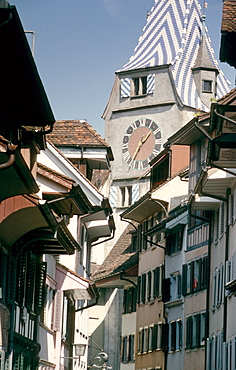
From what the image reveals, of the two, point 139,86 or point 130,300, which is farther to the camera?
point 139,86

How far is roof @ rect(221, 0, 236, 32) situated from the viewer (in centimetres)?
2391

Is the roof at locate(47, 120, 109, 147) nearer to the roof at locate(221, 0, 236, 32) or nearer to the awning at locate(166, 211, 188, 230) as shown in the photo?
the awning at locate(166, 211, 188, 230)

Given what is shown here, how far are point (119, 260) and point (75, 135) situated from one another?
2353 cm

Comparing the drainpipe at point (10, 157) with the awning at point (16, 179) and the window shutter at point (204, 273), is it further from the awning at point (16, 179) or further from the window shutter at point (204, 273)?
the window shutter at point (204, 273)

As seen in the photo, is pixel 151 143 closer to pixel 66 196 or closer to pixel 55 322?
pixel 55 322

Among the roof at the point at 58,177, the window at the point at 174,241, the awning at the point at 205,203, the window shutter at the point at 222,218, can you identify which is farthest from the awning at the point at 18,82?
the window at the point at 174,241

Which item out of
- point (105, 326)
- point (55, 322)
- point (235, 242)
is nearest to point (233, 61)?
point (235, 242)

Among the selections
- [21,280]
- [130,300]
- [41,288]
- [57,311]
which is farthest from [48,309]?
[130,300]

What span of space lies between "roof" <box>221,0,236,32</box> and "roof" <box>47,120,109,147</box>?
48.5 ft

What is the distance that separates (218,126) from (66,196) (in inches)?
146

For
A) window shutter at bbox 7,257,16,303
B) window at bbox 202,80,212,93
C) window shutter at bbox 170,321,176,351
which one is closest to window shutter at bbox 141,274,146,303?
window shutter at bbox 170,321,176,351

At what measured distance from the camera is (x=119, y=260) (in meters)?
63.1

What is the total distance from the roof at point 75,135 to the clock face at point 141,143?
4811cm

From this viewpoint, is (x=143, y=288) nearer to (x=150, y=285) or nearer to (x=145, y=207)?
(x=150, y=285)
